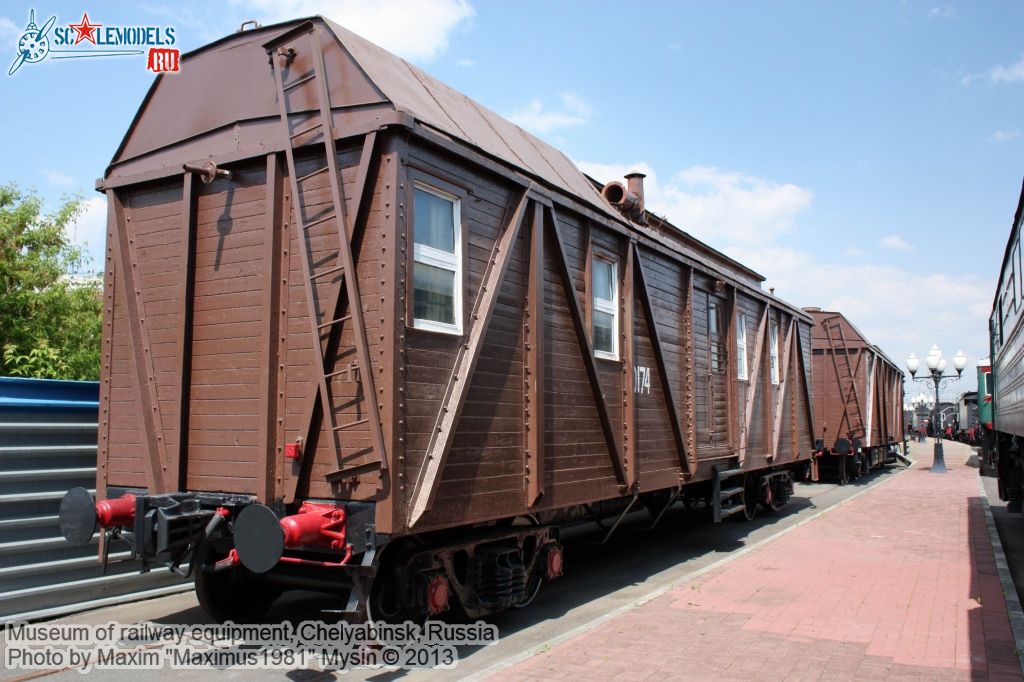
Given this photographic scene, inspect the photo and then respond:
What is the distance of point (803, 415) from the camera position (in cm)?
1505

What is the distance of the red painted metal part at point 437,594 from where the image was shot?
568 centimetres

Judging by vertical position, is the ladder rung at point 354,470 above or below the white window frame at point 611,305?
below

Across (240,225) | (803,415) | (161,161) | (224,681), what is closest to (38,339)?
(161,161)

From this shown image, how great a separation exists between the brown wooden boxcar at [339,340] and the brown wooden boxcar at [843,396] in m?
14.8

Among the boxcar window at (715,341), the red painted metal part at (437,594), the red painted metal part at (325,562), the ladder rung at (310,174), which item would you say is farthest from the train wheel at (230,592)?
the boxcar window at (715,341)

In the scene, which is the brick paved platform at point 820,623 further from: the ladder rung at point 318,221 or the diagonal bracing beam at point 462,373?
the ladder rung at point 318,221

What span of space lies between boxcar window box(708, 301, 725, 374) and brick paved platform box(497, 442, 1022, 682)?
96.8 inches

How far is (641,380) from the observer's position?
8766 millimetres

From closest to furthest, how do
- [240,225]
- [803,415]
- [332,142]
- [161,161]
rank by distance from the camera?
[332,142] < [240,225] < [161,161] < [803,415]

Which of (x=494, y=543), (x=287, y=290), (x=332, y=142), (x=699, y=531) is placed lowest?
(x=699, y=531)

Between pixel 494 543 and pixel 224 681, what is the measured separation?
2.19 metres

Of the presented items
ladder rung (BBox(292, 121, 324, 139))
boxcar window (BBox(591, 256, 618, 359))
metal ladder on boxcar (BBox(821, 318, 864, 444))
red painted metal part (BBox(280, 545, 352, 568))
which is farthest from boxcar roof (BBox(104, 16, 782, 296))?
metal ladder on boxcar (BBox(821, 318, 864, 444))

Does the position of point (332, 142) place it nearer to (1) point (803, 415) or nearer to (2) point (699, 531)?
(2) point (699, 531)

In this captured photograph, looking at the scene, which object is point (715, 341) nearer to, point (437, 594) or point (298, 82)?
point (437, 594)
